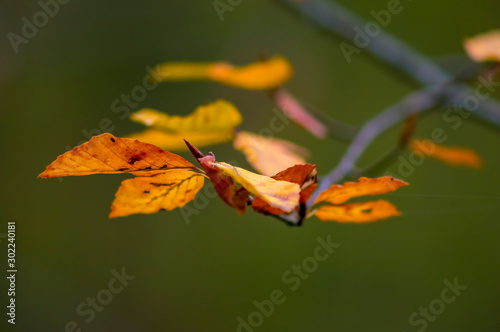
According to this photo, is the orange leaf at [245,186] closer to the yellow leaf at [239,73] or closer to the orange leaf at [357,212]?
the orange leaf at [357,212]

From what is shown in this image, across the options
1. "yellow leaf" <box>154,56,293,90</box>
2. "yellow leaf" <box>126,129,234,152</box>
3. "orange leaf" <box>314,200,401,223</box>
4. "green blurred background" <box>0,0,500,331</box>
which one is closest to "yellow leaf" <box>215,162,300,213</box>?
"orange leaf" <box>314,200,401,223</box>

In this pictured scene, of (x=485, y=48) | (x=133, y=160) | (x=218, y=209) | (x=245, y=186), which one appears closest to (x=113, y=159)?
(x=133, y=160)

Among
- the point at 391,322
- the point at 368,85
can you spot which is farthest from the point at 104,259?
the point at 368,85

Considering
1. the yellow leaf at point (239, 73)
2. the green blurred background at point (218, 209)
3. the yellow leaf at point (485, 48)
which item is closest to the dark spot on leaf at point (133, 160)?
the yellow leaf at point (239, 73)

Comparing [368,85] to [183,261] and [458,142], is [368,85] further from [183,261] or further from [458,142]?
[183,261]

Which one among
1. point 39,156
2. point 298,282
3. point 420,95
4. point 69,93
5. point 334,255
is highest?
point 420,95

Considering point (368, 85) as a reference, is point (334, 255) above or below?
below
